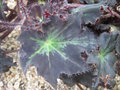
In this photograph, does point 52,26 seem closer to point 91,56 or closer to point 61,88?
point 91,56

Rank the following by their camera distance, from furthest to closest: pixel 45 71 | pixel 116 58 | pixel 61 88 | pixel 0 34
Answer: pixel 0 34
pixel 61 88
pixel 116 58
pixel 45 71

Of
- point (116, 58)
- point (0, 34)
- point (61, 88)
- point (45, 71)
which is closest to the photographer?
point (45, 71)

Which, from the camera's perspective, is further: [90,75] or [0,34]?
[0,34]

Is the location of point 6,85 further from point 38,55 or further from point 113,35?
point 113,35

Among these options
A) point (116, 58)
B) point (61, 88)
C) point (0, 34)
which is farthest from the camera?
point (0, 34)

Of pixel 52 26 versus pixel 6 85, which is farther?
pixel 6 85

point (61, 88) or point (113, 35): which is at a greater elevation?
point (113, 35)

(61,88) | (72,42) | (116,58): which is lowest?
(61,88)

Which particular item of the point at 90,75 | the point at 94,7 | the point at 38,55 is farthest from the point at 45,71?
the point at 94,7

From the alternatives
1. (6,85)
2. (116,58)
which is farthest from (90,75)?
(6,85)
